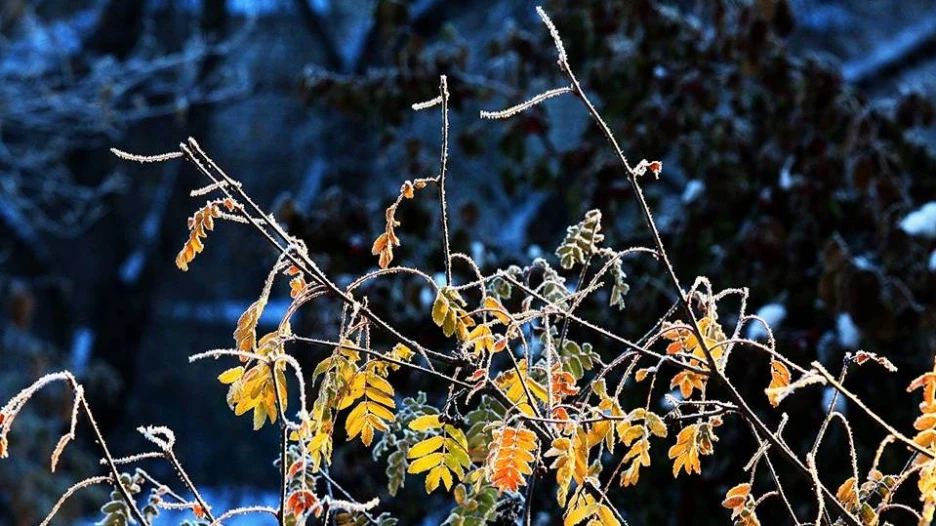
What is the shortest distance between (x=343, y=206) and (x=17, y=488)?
12.6 feet

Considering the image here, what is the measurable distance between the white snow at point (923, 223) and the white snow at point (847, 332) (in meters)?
0.31

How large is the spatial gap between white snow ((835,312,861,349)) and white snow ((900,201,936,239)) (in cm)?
31

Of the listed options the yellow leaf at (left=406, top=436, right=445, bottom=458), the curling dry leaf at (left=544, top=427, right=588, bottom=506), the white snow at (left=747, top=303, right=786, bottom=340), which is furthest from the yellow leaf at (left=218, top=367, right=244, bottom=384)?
the white snow at (left=747, top=303, right=786, bottom=340)

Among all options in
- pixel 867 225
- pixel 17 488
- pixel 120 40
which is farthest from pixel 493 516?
Result: pixel 120 40

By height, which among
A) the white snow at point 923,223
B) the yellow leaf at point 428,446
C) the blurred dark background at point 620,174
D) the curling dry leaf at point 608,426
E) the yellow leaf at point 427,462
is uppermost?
the curling dry leaf at point 608,426

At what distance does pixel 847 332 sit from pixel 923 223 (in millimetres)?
377

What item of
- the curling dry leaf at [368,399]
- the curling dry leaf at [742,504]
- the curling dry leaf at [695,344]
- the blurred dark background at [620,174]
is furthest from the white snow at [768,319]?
the curling dry leaf at [368,399]

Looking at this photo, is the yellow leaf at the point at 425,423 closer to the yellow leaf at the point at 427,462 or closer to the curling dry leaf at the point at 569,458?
the yellow leaf at the point at 427,462

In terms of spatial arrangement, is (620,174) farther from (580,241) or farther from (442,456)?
(442,456)

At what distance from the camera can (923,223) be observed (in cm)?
325

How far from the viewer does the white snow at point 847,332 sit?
327 centimetres

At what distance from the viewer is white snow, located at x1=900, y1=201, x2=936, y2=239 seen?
324 cm

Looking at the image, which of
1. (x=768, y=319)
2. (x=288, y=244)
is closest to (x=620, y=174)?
(x=768, y=319)

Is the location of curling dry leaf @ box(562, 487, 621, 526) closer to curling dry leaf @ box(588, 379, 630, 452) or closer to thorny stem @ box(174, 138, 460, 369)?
curling dry leaf @ box(588, 379, 630, 452)
